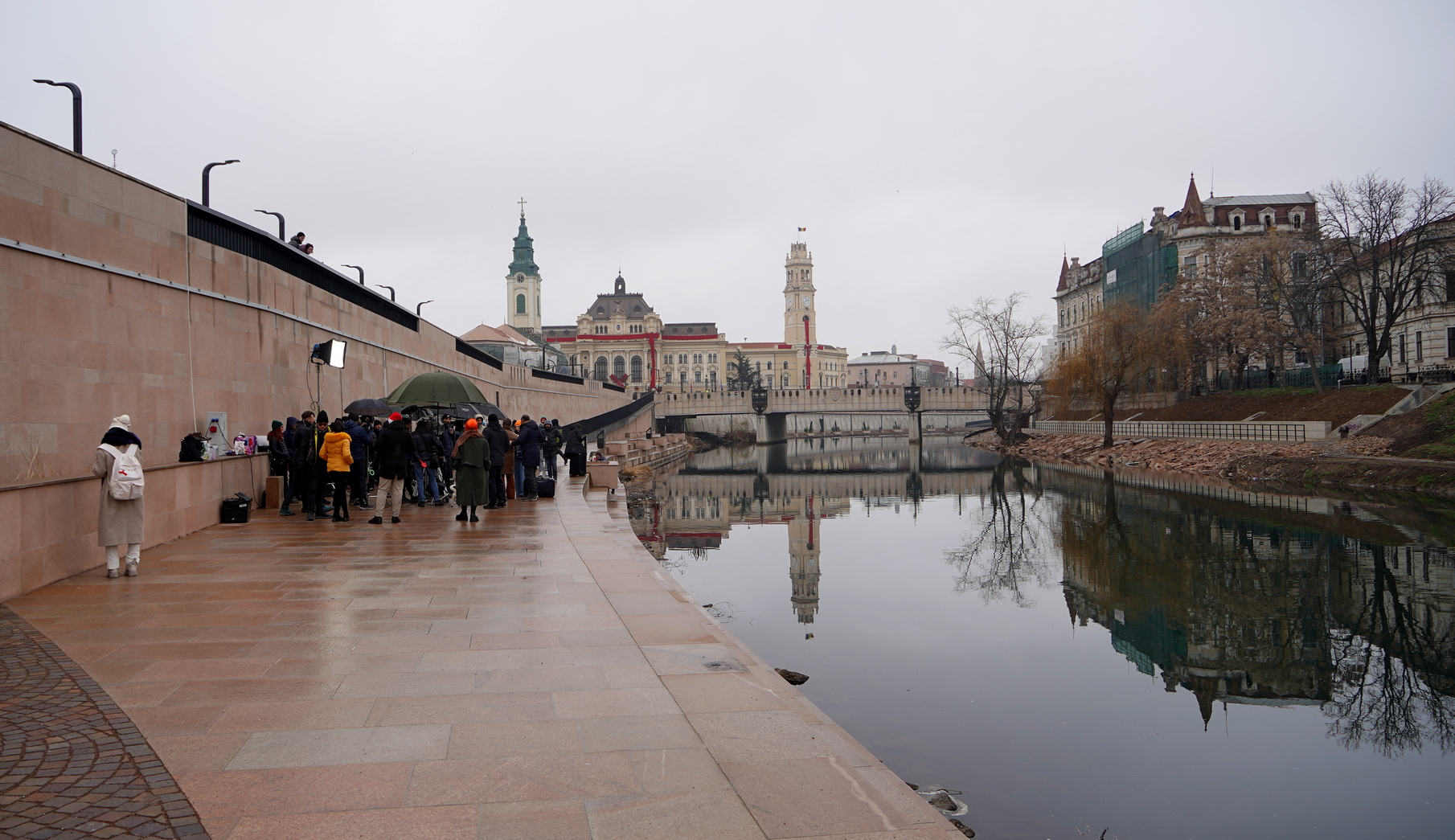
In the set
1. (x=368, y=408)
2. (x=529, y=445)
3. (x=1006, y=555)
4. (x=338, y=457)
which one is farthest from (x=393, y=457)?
(x=1006, y=555)

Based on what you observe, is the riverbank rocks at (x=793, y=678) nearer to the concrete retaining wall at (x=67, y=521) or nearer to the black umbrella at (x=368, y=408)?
the concrete retaining wall at (x=67, y=521)

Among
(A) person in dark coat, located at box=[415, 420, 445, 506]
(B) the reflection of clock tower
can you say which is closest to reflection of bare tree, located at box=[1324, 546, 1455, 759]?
(B) the reflection of clock tower

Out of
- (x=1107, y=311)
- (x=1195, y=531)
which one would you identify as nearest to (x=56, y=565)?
(x=1195, y=531)

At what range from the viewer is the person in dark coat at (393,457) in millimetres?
14391

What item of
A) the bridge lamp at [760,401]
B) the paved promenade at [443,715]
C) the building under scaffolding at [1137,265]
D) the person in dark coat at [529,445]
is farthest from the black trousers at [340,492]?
the bridge lamp at [760,401]

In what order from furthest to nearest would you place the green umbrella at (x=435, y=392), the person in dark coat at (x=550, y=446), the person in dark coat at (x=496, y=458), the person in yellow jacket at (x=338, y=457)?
the person in dark coat at (x=550, y=446)
the person in dark coat at (x=496, y=458)
the green umbrella at (x=435, y=392)
the person in yellow jacket at (x=338, y=457)

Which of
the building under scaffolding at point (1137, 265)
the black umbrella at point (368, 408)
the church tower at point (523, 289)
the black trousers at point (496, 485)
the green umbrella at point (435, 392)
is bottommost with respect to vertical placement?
the black trousers at point (496, 485)

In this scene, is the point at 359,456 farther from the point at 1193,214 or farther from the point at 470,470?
the point at 1193,214

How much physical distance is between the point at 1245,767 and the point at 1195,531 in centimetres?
1447

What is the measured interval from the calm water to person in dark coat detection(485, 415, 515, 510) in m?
3.46

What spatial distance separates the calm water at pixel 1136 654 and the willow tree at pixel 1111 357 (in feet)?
70.1

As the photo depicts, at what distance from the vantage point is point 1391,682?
9633 mm

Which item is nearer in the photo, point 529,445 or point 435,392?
point 435,392

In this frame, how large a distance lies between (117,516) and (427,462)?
8759 mm
